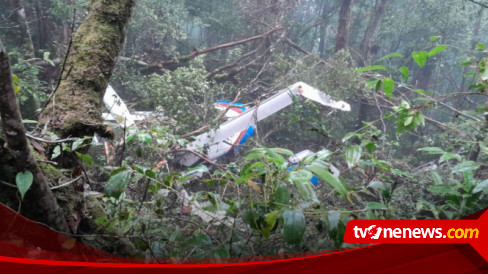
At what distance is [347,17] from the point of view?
3.62 meters

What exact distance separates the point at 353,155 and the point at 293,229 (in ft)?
0.85

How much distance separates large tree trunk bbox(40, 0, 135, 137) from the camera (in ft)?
2.94

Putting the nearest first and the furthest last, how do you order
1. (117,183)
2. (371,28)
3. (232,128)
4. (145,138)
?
(117,183) → (145,138) → (232,128) → (371,28)

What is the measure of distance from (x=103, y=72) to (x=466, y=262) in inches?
46.7

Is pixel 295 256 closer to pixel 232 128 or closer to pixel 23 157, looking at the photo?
pixel 23 157

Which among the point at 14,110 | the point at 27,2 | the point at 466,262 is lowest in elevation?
the point at 466,262

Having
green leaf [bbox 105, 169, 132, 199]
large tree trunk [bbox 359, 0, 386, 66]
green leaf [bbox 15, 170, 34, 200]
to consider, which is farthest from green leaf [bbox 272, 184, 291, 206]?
large tree trunk [bbox 359, 0, 386, 66]

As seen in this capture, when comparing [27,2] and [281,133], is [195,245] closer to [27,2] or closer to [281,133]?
[281,133]

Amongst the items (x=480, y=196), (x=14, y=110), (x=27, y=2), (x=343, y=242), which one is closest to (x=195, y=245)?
(x=343, y=242)

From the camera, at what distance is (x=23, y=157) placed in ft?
1.75

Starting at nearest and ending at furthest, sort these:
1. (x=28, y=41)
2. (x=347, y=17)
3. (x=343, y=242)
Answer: (x=343, y=242), (x=28, y=41), (x=347, y=17)

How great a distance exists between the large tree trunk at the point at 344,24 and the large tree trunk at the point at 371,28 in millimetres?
278

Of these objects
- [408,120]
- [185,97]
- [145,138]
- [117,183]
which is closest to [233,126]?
[185,97]

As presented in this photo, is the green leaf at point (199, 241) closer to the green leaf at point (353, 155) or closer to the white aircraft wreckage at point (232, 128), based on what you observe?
the green leaf at point (353, 155)
